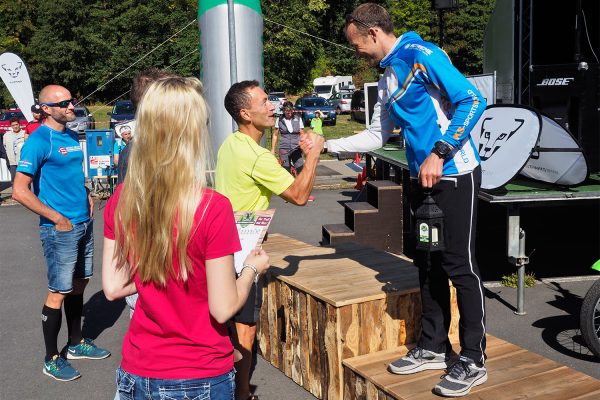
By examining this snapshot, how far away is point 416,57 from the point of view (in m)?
3.39

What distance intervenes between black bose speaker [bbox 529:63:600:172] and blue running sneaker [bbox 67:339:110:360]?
22.8 feet

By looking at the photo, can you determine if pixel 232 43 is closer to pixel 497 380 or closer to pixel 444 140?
pixel 444 140

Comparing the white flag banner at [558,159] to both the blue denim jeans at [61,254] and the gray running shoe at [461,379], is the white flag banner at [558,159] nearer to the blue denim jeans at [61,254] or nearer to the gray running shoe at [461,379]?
the gray running shoe at [461,379]

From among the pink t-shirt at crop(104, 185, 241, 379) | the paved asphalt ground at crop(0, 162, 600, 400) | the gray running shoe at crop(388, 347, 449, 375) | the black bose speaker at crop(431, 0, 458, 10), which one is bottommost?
the paved asphalt ground at crop(0, 162, 600, 400)

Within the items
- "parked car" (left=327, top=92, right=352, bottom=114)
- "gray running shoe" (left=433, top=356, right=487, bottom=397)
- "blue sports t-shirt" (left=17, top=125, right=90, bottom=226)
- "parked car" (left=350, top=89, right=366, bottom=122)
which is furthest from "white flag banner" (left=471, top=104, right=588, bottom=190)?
"parked car" (left=327, top=92, right=352, bottom=114)

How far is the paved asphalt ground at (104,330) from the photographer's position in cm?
507

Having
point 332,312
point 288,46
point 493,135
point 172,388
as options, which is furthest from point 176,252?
point 288,46

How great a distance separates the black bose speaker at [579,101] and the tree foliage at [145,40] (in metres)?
37.3

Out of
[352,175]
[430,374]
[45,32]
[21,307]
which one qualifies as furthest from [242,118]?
[45,32]

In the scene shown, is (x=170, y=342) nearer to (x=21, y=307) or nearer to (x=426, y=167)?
(x=426, y=167)

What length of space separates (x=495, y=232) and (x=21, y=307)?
652 centimetres

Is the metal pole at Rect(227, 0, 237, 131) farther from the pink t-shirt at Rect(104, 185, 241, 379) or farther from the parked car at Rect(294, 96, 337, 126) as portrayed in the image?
the parked car at Rect(294, 96, 337, 126)

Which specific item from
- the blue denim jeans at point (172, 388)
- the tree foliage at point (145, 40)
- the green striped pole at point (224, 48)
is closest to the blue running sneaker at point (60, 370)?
the blue denim jeans at point (172, 388)

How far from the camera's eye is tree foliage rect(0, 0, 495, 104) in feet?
159
